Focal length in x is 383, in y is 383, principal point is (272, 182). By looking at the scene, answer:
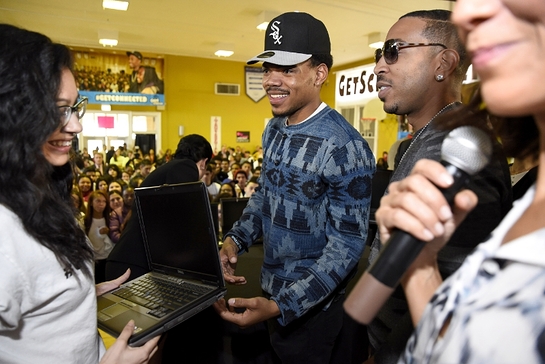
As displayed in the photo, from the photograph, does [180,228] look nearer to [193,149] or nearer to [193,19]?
[193,149]

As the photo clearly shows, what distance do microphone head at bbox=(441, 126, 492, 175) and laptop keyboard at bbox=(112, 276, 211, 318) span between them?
899 mm

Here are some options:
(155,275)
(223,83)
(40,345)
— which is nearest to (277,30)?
(155,275)

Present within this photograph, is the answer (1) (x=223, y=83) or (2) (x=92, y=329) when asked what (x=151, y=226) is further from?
(1) (x=223, y=83)

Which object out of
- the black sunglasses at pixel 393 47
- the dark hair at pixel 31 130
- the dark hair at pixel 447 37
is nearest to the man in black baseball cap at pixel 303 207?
the black sunglasses at pixel 393 47

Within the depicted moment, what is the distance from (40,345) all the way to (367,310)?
2.73 ft

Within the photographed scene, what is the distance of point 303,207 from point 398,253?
90 centimetres

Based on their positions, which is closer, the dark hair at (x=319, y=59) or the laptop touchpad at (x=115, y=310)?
the laptop touchpad at (x=115, y=310)

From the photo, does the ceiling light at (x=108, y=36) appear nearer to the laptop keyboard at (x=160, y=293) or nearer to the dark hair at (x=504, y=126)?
the laptop keyboard at (x=160, y=293)

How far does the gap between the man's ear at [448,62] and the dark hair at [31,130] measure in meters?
1.19

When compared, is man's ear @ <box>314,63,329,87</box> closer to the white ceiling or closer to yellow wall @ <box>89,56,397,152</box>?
the white ceiling

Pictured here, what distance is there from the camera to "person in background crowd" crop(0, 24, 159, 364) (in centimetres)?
86

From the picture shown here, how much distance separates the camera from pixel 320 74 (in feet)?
5.62

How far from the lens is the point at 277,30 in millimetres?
1656

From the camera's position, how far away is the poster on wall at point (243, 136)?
1534 centimetres
